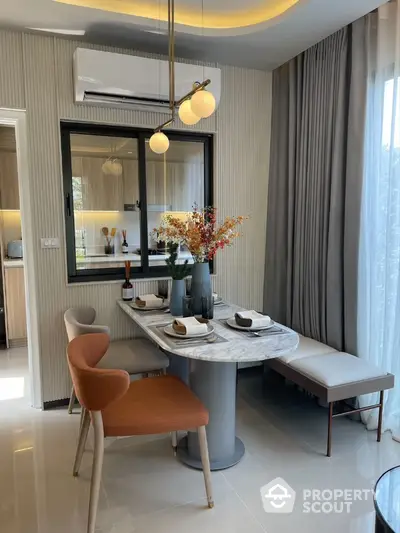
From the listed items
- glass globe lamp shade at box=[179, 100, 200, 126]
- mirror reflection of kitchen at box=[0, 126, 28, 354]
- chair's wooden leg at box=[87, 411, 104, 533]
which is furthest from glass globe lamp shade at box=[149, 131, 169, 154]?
mirror reflection of kitchen at box=[0, 126, 28, 354]

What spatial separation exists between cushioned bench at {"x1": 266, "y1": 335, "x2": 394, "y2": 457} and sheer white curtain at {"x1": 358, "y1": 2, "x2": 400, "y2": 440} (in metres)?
0.16

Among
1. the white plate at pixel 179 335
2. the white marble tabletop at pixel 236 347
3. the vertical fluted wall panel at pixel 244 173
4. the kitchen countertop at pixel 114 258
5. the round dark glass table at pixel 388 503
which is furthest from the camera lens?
the vertical fluted wall panel at pixel 244 173

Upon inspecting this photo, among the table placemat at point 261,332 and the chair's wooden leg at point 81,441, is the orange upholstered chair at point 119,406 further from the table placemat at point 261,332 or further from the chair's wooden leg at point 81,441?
the table placemat at point 261,332

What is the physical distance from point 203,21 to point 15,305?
3424 millimetres

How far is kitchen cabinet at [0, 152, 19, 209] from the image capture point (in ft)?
15.1

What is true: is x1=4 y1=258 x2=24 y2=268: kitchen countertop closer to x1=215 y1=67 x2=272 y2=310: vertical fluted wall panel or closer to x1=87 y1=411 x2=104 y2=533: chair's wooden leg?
x1=215 y1=67 x2=272 y2=310: vertical fluted wall panel

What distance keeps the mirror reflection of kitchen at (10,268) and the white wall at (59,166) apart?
5.09ft

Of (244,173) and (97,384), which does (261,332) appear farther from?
(244,173)

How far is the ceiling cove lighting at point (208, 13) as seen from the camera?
270 centimetres

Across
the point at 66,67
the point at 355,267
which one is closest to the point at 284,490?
the point at 355,267

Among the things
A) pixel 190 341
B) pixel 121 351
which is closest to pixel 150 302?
pixel 121 351

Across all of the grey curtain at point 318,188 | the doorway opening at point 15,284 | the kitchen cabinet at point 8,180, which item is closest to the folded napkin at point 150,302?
the doorway opening at point 15,284

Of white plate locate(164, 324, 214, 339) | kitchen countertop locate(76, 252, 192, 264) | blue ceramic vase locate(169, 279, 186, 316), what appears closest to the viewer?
white plate locate(164, 324, 214, 339)

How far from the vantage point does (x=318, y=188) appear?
310 centimetres
